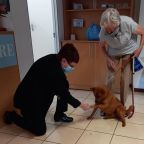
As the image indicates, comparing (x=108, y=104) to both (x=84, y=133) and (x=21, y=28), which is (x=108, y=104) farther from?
(x=21, y=28)

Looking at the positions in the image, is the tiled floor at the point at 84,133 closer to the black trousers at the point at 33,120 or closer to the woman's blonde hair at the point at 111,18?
the black trousers at the point at 33,120

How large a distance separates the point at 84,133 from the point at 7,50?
1.09 metres

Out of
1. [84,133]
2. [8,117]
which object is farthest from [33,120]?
[84,133]

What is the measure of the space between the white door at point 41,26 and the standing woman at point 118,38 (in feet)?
4.69

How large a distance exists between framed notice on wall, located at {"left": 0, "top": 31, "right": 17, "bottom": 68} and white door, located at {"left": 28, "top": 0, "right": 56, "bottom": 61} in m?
1.45

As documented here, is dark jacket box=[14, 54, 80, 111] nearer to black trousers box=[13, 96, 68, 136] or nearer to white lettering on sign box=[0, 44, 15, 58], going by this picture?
black trousers box=[13, 96, 68, 136]

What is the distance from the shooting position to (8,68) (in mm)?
Answer: 2002

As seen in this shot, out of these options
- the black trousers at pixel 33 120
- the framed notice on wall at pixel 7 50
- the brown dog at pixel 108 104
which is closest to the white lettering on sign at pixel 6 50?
the framed notice on wall at pixel 7 50

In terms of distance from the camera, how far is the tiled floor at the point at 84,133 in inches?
69.3

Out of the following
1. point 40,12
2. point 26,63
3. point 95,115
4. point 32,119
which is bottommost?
point 95,115

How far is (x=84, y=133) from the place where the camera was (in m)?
1.88

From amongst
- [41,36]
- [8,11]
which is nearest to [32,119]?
[8,11]

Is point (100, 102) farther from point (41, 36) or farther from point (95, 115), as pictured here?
point (41, 36)

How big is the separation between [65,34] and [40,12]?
0.76 metres
